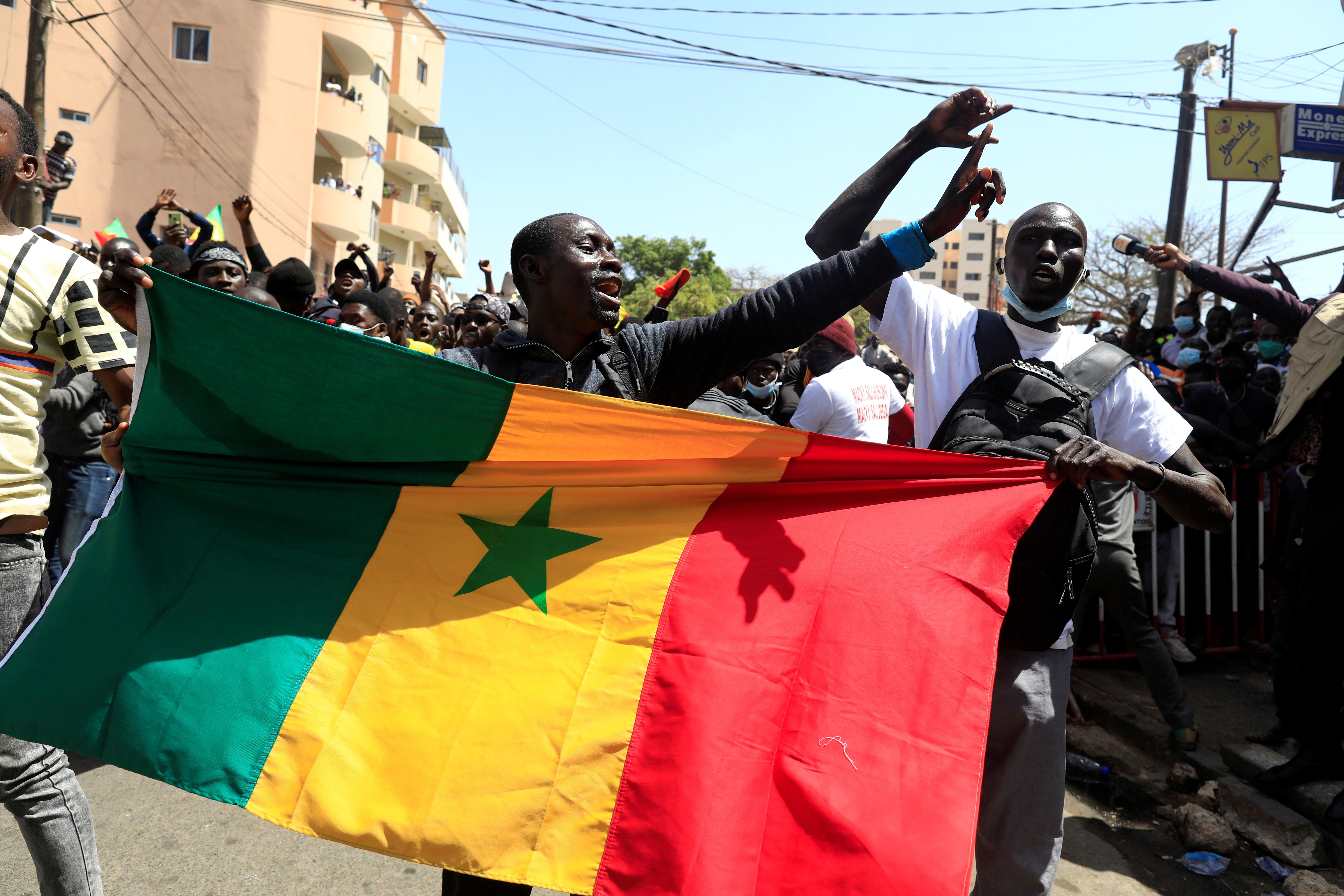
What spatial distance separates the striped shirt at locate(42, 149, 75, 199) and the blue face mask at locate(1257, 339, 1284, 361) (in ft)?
39.8

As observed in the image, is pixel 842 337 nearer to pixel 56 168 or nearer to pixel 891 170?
pixel 891 170

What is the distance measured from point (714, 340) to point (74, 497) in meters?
3.68

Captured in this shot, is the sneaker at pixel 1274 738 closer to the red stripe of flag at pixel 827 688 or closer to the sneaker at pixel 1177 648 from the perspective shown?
the sneaker at pixel 1177 648

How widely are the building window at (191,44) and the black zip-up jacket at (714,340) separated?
2812cm

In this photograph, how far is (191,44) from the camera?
25.3 meters

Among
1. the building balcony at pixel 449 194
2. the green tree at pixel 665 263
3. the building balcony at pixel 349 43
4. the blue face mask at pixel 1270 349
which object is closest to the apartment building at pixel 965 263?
the green tree at pixel 665 263

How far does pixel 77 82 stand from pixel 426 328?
22677 millimetres

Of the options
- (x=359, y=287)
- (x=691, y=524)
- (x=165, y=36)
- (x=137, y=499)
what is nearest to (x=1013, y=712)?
(x=691, y=524)

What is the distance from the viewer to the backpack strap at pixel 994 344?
2.57m

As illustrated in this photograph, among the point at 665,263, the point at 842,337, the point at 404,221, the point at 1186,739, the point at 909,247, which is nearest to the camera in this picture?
the point at 909,247

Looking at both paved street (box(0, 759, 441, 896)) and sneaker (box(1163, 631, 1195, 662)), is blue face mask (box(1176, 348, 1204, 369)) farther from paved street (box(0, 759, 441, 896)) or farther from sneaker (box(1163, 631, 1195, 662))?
paved street (box(0, 759, 441, 896))

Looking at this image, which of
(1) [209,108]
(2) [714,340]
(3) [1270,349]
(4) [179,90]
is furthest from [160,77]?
(2) [714,340]

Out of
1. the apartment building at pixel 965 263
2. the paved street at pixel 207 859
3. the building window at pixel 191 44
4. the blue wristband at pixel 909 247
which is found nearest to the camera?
the blue wristband at pixel 909 247

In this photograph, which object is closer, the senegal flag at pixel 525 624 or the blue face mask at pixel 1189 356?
the senegal flag at pixel 525 624
